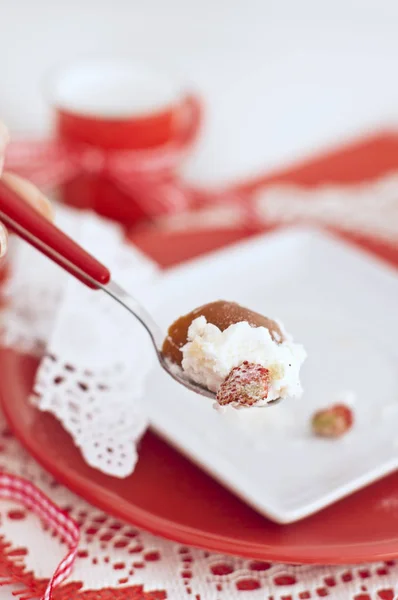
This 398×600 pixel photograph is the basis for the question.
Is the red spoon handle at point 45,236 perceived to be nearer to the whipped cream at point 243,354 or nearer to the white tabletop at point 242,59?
the whipped cream at point 243,354

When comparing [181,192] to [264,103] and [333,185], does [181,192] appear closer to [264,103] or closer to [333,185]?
[333,185]

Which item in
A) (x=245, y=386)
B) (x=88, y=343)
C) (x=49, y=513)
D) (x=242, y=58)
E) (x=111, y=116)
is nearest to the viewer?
(x=245, y=386)

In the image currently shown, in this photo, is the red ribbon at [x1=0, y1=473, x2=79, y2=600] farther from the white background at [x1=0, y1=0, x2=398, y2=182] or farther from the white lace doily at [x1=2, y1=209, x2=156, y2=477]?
the white background at [x1=0, y1=0, x2=398, y2=182]

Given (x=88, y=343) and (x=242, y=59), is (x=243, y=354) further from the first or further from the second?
(x=242, y=59)

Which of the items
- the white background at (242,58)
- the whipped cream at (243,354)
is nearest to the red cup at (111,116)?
the white background at (242,58)

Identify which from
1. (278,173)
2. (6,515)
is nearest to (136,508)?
(6,515)

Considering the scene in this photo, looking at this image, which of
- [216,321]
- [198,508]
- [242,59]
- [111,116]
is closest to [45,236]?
[216,321]

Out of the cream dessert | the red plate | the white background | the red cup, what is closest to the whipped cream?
the cream dessert
